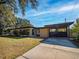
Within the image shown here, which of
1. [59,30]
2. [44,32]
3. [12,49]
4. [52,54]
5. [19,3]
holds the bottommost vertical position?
[52,54]

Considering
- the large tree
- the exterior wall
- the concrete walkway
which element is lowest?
the concrete walkway

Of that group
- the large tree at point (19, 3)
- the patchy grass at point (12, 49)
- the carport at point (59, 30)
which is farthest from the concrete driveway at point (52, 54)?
the carport at point (59, 30)

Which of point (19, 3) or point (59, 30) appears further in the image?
point (59, 30)

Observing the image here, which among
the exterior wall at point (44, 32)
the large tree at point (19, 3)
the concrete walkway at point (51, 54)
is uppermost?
the large tree at point (19, 3)

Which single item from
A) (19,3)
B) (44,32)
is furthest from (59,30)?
(19,3)

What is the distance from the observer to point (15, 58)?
8.80 metres

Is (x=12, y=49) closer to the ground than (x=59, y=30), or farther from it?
closer to the ground

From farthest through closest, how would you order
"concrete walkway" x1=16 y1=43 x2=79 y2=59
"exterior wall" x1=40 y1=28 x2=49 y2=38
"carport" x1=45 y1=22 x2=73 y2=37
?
"exterior wall" x1=40 y1=28 x2=49 y2=38 < "carport" x1=45 y1=22 x2=73 y2=37 < "concrete walkway" x1=16 y1=43 x2=79 y2=59

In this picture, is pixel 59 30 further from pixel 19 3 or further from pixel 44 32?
pixel 19 3

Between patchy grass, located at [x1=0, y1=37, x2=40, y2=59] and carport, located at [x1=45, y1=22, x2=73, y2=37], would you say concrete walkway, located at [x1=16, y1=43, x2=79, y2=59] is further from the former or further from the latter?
carport, located at [x1=45, y1=22, x2=73, y2=37]

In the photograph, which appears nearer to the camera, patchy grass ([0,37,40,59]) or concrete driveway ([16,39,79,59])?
concrete driveway ([16,39,79,59])

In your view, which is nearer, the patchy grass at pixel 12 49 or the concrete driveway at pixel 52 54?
the concrete driveway at pixel 52 54

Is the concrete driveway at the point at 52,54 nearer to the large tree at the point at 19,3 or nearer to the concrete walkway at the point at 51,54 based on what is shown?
the concrete walkway at the point at 51,54

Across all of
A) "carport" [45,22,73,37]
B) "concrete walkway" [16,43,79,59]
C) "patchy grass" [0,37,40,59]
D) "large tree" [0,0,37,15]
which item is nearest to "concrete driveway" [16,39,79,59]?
"concrete walkway" [16,43,79,59]
